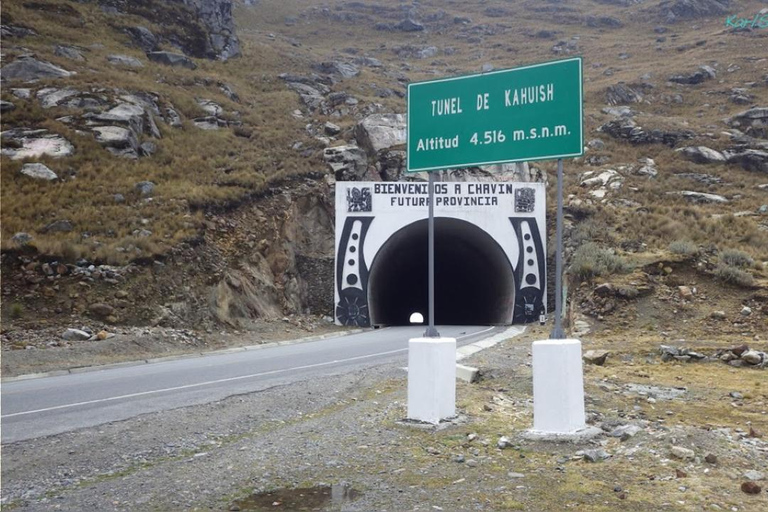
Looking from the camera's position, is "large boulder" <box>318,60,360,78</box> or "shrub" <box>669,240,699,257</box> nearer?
"shrub" <box>669,240,699,257</box>

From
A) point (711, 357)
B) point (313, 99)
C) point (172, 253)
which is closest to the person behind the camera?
point (711, 357)

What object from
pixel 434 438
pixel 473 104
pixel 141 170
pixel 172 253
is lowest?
A: pixel 434 438

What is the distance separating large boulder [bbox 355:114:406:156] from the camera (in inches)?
1374

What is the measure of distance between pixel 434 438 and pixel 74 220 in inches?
772

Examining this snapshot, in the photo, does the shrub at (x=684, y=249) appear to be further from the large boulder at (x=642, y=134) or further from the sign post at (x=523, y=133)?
the large boulder at (x=642, y=134)

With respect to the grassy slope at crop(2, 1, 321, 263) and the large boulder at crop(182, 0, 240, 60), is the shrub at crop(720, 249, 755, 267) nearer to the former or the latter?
the grassy slope at crop(2, 1, 321, 263)

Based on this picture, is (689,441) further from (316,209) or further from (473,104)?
(316,209)

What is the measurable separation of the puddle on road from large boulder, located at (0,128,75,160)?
26.2 meters

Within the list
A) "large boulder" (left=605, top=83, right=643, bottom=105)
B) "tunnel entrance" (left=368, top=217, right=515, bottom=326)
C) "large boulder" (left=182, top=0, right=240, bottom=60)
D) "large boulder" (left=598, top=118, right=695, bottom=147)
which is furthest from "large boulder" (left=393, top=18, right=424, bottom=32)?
"tunnel entrance" (left=368, top=217, right=515, bottom=326)

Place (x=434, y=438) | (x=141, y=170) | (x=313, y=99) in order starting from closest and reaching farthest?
(x=434, y=438), (x=141, y=170), (x=313, y=99)

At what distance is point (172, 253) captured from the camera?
76.9ft

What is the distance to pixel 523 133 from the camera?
8562 mm

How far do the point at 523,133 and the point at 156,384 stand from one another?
785 centimetres

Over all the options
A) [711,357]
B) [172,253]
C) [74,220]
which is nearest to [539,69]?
[711,357]
